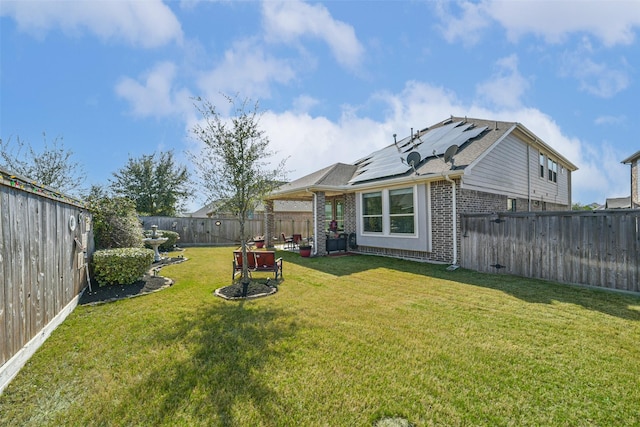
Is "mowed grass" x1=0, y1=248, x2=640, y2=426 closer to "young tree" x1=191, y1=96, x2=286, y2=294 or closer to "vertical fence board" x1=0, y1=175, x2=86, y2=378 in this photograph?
"vertical fence board" x1=0, y1=175, x2=86, y2=378

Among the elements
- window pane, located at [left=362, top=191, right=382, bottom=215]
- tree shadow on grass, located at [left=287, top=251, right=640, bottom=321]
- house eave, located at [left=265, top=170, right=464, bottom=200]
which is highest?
house eave, located at [left=265, top=170, right=464, bottom=200]

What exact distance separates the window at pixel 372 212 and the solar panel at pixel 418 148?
0.80 m

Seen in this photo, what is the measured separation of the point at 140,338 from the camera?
12.5 feet

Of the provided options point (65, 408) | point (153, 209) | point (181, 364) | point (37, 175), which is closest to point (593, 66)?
point (181, 364)

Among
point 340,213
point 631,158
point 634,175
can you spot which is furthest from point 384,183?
point 634,175

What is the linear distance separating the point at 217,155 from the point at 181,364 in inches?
173

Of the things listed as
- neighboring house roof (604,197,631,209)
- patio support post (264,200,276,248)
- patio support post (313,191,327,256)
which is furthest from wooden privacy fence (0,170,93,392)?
neighboring house roof (604,197,631,209)

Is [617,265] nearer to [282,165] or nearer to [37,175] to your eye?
[282,165]

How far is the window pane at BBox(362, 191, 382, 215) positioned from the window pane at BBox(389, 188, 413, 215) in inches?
23.3

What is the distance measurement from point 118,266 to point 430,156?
426 inches

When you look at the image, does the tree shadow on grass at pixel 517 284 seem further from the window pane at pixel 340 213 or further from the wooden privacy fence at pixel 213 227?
the wooden privacy fence at pixel 213 227

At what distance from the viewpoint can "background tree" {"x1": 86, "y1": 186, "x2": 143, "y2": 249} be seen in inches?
313

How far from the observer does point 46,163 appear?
51.7 feet

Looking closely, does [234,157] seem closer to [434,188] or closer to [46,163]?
[434,188]
